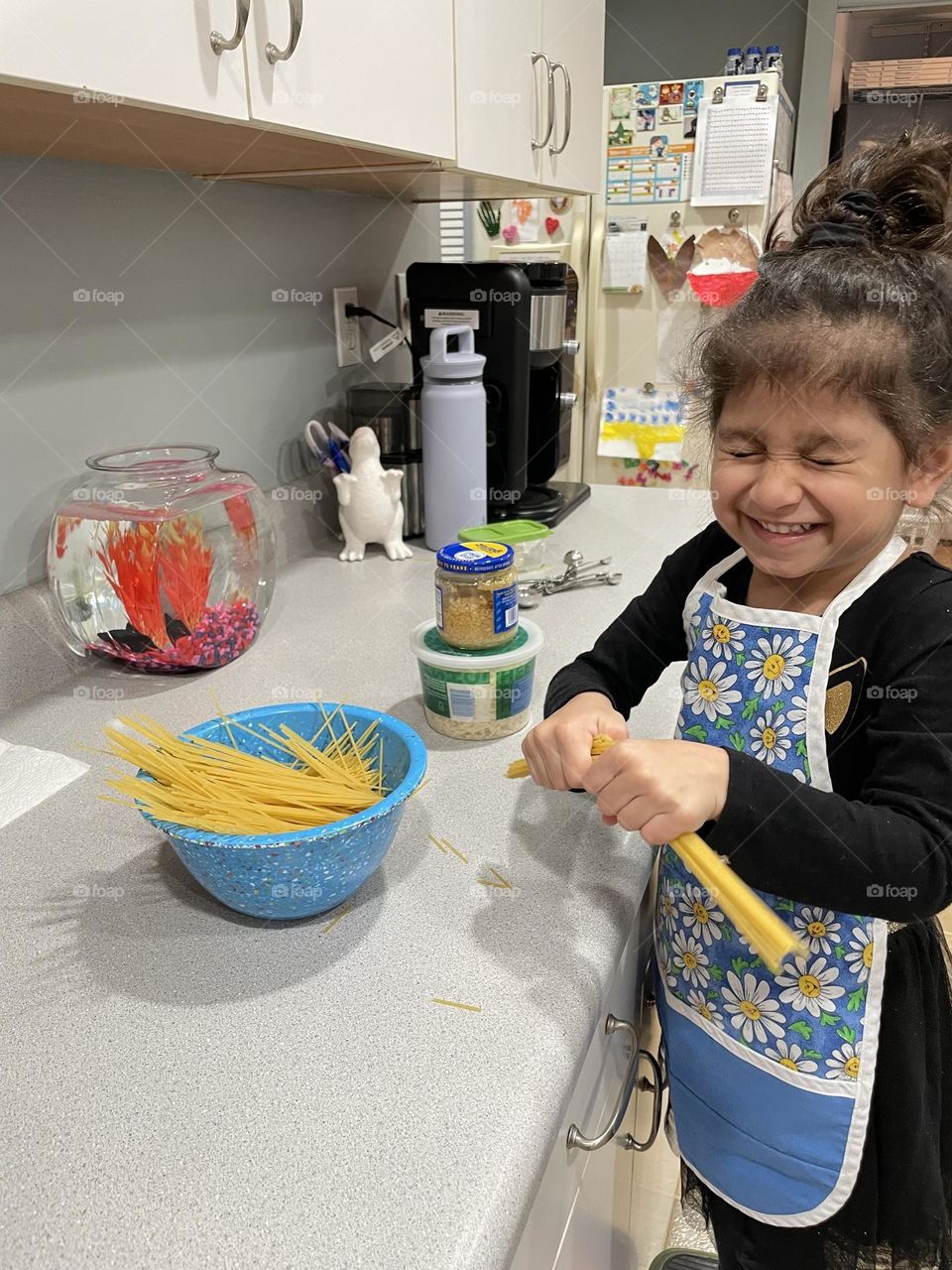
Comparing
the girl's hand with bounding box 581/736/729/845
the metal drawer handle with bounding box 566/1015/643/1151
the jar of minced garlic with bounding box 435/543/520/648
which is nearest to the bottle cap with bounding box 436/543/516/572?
the jar of minced garlic with bounding box 435/543/520/648

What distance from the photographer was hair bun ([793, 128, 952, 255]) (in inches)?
26.2

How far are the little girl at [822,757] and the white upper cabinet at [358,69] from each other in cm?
46

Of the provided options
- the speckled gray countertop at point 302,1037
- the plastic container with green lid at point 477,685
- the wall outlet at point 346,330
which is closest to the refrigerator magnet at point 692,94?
the wall outlet at point 346,330

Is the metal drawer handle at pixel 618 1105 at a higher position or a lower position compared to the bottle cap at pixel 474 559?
lower

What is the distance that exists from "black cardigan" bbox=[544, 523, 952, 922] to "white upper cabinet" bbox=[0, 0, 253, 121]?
643 mm

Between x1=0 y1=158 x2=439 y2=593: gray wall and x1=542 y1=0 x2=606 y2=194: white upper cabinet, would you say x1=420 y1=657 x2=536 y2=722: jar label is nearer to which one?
x1=0 y1=158 x2=439 y2=593: gray wall

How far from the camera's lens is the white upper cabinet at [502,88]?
118 centimetres

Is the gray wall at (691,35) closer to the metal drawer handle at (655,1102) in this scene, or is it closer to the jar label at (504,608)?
the jar label at (504,608)

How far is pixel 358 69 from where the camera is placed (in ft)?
3.10

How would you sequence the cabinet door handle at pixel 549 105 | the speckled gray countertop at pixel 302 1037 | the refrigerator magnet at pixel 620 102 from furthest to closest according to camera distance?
1. the refrigerator magnet at pixel 620 102
2. the cabinet door handle at pixel 549 105
3. the speckled gray countertop at pixel 302 1037

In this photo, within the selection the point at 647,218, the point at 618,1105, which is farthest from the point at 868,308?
the point at 647,218

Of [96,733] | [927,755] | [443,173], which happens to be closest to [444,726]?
[96,733]

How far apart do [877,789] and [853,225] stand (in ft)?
1.34

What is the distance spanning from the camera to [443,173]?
1283 mm
